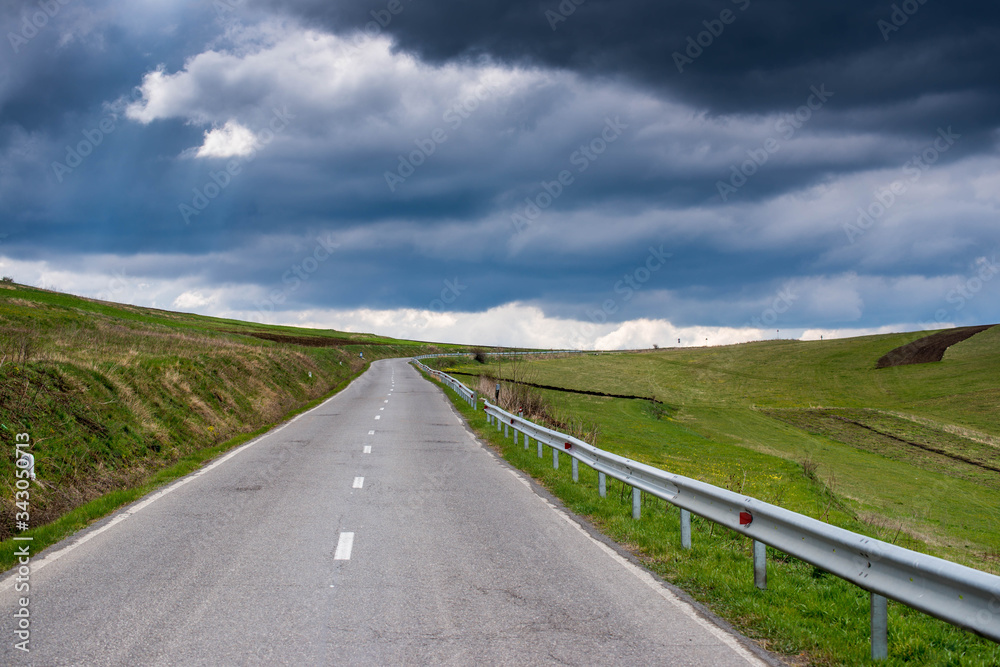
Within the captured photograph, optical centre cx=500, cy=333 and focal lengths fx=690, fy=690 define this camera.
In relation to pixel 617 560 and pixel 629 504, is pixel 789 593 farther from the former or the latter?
pixel 629 504

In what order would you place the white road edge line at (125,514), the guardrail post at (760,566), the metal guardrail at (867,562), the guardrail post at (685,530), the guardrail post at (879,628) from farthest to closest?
the guardrail post at (685,530), the white road edge line at (125,514), the guardrail post at (760,566), the guardrail post at (879,628), the metal guardrail at (867,562)

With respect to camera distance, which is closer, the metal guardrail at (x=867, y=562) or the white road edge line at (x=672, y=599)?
the metal guardrail at (x=867, y=562)

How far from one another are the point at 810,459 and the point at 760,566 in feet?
74.2

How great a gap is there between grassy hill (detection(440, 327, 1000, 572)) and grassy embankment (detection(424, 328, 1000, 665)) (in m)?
0.12

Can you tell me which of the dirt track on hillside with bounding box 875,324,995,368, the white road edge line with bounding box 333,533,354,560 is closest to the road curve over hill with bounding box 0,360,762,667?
the white road edge line with bounding box 333,533,354,560

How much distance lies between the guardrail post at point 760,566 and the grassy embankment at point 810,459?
0.10 meters

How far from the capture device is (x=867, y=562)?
5047mm

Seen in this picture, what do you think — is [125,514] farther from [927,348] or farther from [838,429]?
[927,348]

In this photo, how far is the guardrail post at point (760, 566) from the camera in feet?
21.9

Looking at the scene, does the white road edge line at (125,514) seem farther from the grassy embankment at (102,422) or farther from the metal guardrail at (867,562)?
the metal guardrail at (867,562)

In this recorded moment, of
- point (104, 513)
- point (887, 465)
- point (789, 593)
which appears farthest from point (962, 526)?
point (104, 513)

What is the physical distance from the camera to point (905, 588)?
4602 millimetres

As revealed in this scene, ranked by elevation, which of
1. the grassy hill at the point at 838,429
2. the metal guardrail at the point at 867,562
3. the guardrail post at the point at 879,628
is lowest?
the grassy hill at the point at 838,429

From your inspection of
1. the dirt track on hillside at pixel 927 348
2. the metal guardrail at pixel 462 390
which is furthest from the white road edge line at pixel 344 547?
the dirt track on hillside at pixel 927 348
